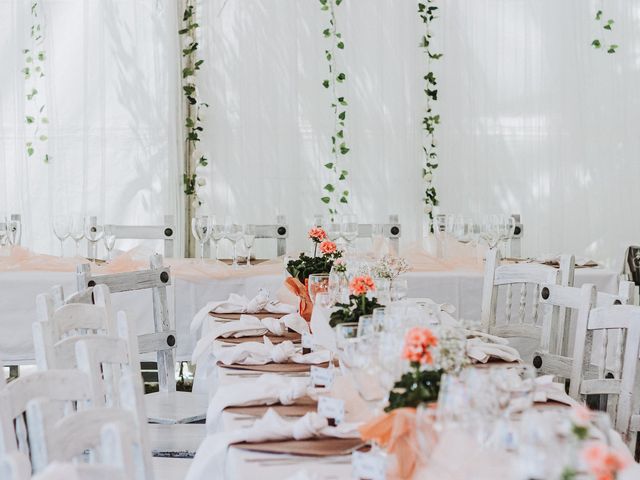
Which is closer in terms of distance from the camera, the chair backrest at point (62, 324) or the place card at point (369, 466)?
the place card at point (369, 466)

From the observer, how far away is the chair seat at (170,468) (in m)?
2.71

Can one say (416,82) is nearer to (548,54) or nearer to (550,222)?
(548,54)

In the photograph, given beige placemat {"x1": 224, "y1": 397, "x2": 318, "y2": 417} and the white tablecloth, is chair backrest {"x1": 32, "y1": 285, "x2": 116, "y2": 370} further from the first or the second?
the white tablecloth

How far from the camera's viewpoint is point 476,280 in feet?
13.6

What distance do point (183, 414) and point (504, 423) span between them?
1933mm

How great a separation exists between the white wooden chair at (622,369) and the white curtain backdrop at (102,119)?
12.8 feet

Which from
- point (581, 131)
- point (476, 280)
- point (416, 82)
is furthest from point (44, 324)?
point (581, 131)

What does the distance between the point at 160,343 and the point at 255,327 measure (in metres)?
0.60

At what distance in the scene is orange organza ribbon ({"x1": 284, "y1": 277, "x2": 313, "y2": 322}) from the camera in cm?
295

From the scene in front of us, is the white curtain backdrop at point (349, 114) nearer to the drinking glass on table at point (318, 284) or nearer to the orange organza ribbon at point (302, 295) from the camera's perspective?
the orange organza ribbon at point (302, 295)

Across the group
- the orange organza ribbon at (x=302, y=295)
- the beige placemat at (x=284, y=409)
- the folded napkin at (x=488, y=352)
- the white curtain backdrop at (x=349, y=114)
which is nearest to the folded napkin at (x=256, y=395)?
the beige placemat at (x=284, y=409)

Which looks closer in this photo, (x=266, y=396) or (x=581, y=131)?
(x=266, y=396)

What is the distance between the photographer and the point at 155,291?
3.42 metres

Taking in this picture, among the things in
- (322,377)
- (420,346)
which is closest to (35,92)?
(322,377)
